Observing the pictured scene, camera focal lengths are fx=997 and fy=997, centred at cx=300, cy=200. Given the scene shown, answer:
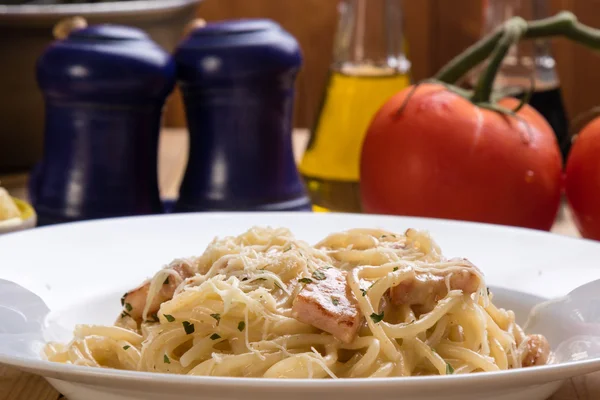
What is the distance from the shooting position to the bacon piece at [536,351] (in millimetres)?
997

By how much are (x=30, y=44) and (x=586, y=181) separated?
3.55 feet

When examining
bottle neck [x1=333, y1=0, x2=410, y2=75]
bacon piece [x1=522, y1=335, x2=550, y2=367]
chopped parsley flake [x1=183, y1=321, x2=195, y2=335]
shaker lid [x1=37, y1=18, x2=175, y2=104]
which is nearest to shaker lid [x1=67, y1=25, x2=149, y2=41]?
shaker lid [x1=37, y1=18, x2=175, y2=104]

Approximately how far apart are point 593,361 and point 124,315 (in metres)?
0.51

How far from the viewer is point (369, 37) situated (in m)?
1.79

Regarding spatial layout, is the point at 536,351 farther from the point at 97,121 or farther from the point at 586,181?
the point at 97,121

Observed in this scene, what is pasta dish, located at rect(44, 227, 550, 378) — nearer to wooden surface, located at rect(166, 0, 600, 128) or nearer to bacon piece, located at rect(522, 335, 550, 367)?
bacon piece, located at rect(522, 335, 550, 367)

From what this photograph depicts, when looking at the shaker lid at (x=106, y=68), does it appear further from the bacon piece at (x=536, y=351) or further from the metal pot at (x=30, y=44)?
the bacon piece at (x=536, y=351)

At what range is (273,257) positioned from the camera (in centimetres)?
99

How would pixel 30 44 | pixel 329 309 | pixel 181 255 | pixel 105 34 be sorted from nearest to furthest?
pixel 329 309
pixel 181 255
pixel 105 34
pixel 30 44

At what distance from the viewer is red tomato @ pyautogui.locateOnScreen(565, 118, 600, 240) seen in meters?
1.49

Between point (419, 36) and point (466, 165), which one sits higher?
point (466, 165)

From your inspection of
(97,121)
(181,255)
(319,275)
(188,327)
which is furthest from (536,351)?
(97,121)

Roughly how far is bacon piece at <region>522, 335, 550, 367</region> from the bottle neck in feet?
2.86

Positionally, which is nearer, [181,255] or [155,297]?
[155,297]
